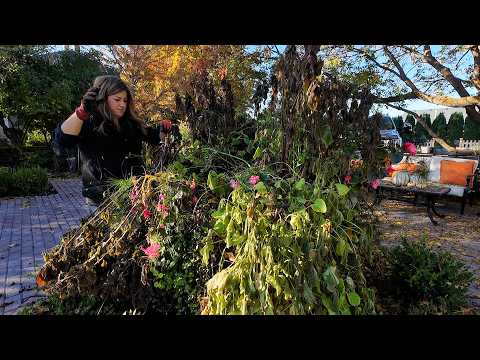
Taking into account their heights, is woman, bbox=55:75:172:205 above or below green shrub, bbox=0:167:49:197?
above

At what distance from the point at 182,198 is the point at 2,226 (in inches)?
182

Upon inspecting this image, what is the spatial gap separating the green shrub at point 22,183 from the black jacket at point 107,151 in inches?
247

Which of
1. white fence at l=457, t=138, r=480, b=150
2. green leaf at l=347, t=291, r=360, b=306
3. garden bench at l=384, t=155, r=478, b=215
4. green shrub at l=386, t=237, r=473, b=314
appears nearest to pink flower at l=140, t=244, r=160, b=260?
green leaf at l=347, t=291, r=360, b=306

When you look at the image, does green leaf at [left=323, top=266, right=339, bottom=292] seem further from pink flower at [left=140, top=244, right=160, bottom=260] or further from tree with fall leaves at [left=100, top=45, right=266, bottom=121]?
tree with fall leaves at [left=100, top=45, right=266, bottom=121]

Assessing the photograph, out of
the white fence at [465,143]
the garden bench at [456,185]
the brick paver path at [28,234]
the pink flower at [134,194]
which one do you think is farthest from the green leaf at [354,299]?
the white fence at [465,143]

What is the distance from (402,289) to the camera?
106 inches

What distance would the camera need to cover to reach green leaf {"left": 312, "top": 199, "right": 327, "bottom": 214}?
1.87m

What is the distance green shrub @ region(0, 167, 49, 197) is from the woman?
623 cm

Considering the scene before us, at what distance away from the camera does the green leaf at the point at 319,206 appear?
1875mm

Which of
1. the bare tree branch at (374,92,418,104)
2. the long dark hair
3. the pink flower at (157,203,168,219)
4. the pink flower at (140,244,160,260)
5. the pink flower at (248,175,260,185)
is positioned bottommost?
the pink flower at (140,244,160,260)

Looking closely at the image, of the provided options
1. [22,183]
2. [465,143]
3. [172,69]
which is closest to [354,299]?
[172,69]

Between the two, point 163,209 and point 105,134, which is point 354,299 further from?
point 105,134
